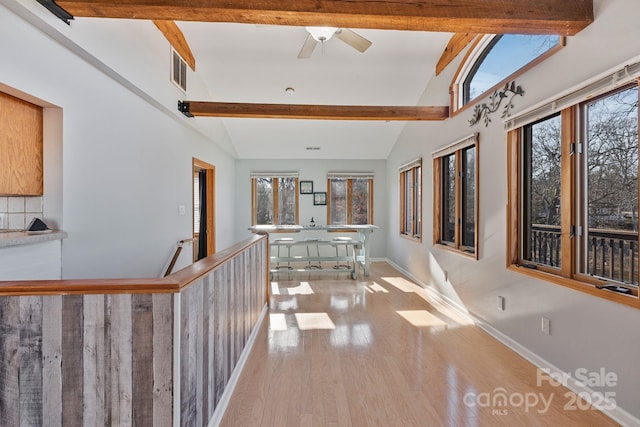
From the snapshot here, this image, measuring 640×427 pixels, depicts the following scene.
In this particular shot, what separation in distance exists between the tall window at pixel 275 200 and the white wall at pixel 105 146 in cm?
316

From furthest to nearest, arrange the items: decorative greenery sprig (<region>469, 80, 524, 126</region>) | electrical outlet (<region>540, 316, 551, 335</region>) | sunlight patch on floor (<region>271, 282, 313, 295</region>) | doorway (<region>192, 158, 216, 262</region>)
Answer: doorway (<region>192, 158, 216, 262</region>) < sunlight patch on floor (<region>271, 282, 313, 295</region>) < decorative greenery sprig (<region>469, 80, 524, 126</region>) < electrical outlet (<region>540, 316, 551, 335</region>)

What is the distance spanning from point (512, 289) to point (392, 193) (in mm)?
4229

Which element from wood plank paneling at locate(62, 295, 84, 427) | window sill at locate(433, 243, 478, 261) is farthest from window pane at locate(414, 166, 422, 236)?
wood plank paneling at locate(62, 295, 84, 427)

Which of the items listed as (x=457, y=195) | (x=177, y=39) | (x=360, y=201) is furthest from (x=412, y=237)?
(x=177, y=39)

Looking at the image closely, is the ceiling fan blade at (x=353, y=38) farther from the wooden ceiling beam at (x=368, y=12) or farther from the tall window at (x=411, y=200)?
the tall window at (x=411, y=200)

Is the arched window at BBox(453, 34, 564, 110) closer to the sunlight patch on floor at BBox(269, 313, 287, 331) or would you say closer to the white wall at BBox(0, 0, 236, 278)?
the sunlight patch on floor at BBox(269, 313, 287, 331)

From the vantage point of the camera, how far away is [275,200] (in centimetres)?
739

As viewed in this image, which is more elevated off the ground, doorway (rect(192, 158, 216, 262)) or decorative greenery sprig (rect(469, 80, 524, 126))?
decorative greenery sprig (rect(469, 80, 524, 126))

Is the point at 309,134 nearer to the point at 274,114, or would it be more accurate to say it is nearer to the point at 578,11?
the point at 274,114

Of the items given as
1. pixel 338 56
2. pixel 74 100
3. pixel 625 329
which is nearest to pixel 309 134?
pixel 338 56

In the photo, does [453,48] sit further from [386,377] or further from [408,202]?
[386,377]

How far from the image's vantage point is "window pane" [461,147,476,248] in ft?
12.3

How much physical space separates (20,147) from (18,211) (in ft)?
1.47

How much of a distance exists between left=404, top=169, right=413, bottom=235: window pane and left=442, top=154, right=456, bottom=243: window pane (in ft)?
4.39
